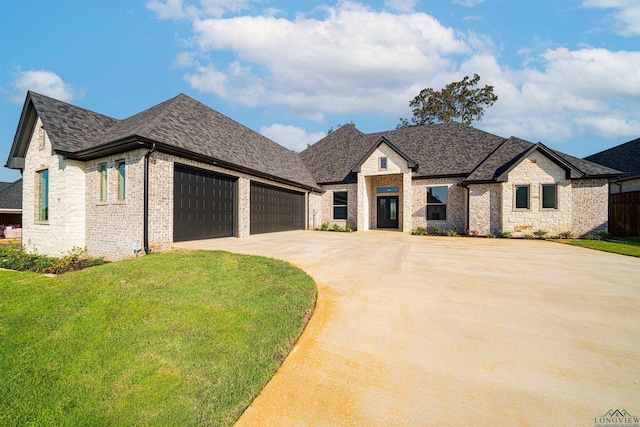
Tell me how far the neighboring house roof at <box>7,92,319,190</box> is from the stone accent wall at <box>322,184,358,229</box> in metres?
4.93

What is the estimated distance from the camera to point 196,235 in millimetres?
10836

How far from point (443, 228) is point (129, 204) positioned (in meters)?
17.4

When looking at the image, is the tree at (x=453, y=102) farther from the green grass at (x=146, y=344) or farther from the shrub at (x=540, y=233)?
the green grass at (x=146, y=344)

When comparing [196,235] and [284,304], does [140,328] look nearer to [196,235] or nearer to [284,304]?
[284,304]

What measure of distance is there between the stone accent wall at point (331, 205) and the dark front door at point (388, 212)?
2521mm

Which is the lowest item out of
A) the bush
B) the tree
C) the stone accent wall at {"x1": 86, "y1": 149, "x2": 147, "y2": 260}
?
the bush

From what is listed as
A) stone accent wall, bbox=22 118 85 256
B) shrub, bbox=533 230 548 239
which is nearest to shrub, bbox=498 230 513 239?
shrub, bbox=533 230 548 239

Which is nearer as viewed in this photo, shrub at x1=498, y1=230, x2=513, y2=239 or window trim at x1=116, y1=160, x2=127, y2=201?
window trim at x1=116, y1=160, x2=127, y2=201

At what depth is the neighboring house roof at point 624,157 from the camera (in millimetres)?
17438

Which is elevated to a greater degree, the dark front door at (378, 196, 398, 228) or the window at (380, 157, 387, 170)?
the window at (380, 157, 387, 170)

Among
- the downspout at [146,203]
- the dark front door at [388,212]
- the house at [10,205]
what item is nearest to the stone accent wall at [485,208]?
the dark front door at [388,212]

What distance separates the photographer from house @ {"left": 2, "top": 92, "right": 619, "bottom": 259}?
960 cm

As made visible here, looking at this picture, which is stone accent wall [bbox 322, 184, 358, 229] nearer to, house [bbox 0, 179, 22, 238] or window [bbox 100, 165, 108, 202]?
window [bbox 100, 165, 108, 202]

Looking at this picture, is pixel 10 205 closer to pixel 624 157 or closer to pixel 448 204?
pixel 448 204
